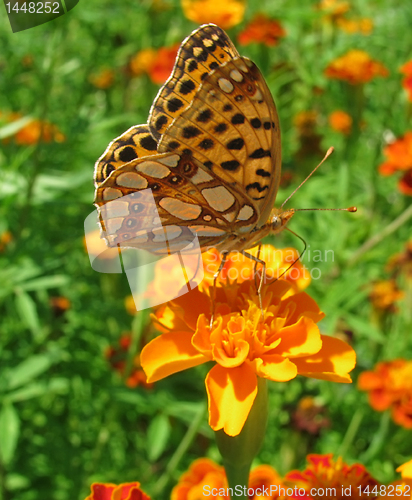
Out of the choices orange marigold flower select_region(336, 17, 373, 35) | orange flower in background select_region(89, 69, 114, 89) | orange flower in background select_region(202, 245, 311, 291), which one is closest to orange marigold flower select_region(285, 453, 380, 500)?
orange flower in background select_region(202, 245, 311, 291)

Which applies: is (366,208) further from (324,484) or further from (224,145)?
(324,484)

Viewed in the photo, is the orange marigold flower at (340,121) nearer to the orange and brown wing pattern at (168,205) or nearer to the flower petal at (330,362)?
the orange and brown wing pattern at (168,205)

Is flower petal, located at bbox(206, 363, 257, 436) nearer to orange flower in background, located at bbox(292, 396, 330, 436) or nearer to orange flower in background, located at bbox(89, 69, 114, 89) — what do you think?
orange flower in background, located at bbox(292, 396, 330, 436)

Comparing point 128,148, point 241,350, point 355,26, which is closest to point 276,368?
point 241,350

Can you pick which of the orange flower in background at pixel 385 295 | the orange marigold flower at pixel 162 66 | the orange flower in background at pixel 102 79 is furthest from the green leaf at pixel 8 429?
the orange flower in background at pixel 102 79

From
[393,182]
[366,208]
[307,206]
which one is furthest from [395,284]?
[393,182]

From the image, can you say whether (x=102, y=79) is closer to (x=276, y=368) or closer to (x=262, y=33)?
(x=262, y=33)
